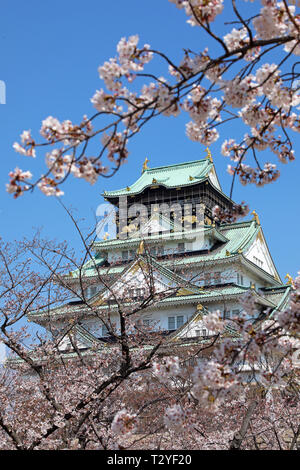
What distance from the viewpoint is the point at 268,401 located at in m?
13.4

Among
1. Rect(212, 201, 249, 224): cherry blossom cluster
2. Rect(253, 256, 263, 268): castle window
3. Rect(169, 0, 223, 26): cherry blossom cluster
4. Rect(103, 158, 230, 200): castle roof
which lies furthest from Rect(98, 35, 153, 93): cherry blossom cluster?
Rect(103, 158, 230, 200): castle roof

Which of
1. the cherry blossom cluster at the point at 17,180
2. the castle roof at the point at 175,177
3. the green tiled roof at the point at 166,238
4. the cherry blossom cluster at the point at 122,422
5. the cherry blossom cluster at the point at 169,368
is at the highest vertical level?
the castle roof at the point at 175,177

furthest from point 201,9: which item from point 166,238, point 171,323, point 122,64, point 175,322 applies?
point 166,238

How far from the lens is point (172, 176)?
3997 cm

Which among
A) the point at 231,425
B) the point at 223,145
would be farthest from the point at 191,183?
the point at 223,145

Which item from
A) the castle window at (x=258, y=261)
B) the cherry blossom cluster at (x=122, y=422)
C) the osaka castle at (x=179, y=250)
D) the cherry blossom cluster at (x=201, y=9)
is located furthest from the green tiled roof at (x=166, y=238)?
the cherry blossom cluster at (x=201, y=9)

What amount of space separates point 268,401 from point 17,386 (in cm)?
680

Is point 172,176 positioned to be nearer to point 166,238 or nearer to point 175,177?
point 175,177

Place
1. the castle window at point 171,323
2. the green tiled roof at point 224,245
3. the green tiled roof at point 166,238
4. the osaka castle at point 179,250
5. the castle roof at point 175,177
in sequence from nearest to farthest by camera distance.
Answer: the osaka castle at point 179,250
the castle window at point 171,323
the green tiled roof at point 224,245
the green tiled roof at point 166,238
the castle roof at point 175,177

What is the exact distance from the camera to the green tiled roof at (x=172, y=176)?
37906 millimetres

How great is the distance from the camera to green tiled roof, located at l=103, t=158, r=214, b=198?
3791cm

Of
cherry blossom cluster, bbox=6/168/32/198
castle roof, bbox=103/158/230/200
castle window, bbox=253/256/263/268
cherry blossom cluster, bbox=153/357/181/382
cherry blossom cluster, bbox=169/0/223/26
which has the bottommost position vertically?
cherry blossom cluster, bbox=153/357/181/382

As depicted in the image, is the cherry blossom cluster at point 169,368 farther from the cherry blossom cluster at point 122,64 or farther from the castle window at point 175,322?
the castle window at point 175,322

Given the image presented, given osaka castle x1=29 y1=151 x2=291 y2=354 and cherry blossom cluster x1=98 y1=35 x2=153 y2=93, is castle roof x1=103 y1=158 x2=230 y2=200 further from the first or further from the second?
cherry blossom cluster x1=98 y1=35 x2=153 y2=93
